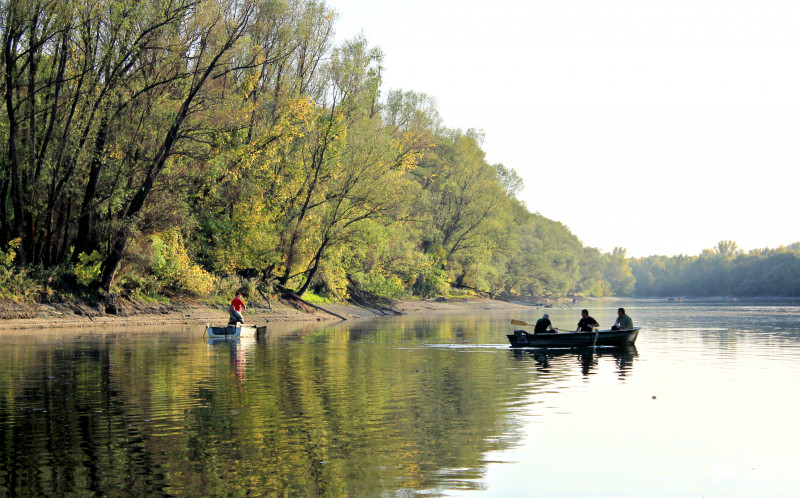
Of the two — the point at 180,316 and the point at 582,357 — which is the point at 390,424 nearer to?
the point at 582,357

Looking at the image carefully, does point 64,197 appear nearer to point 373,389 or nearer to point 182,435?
point 373,389

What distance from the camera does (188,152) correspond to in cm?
4744

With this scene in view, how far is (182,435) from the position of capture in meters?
14.3

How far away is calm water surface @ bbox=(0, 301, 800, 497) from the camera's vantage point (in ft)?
36.9

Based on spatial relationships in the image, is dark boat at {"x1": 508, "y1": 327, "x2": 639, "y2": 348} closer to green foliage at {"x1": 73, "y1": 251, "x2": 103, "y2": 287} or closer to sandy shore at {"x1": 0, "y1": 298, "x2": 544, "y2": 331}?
sandy shore at {"x1": 0, "y1": 298, "x2": 544, "y2": 331}

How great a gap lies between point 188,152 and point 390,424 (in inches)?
1380

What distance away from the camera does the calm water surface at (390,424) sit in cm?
1126

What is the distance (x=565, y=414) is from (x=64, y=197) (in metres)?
36.3

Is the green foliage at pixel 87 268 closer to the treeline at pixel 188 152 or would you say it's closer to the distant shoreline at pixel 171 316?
the treeline at pixel 188 152

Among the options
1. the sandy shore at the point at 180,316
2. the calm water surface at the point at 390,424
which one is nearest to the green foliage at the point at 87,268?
the sandy shore at the point at 180,316

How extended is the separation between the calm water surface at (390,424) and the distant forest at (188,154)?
1630cm

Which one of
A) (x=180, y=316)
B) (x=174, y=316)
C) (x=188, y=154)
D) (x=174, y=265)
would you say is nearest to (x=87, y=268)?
(x=174, y=265)

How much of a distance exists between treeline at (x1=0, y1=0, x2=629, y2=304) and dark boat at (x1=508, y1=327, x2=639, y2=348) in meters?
21.6

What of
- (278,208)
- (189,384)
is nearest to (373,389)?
(189,384)
